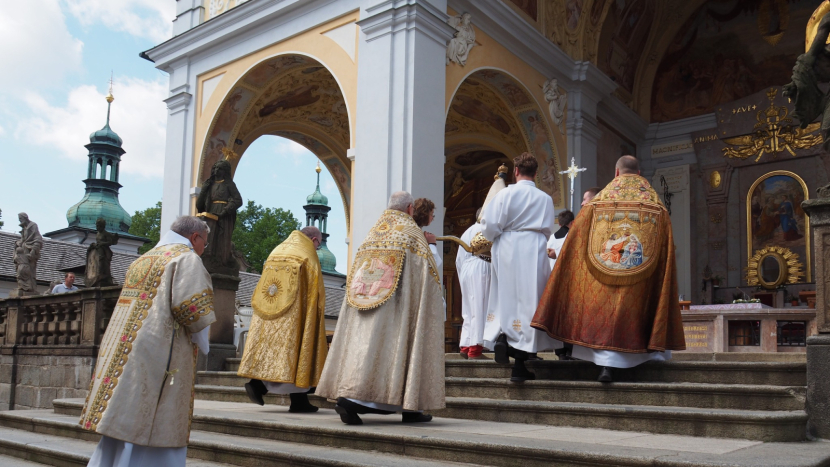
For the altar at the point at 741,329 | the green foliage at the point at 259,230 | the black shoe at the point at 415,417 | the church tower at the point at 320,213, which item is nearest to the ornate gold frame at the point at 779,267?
the altar at the point at 741,329

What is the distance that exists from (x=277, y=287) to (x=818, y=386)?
4353mm

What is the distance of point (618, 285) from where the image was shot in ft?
19.4

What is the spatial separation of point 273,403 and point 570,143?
417 inches

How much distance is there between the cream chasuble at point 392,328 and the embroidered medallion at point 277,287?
115 centimetres

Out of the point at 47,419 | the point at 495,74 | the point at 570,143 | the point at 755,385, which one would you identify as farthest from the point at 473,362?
the point at 570,143

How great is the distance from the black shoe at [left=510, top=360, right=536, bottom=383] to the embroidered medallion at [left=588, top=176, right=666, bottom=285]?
91 cm

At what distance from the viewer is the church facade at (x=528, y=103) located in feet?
41.5

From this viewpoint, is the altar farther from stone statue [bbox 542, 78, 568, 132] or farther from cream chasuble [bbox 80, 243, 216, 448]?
cream chasuble [bbox 80, 243, 216, 448]

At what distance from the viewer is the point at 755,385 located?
5148mm

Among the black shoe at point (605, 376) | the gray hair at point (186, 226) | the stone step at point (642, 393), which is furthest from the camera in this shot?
the black shoe at point (605, 376)

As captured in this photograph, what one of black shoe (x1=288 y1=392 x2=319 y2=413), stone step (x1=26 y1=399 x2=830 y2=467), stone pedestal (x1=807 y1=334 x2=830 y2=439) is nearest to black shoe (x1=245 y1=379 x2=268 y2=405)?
black shoe (x1=288 y1=392 x2=319 y2=413)

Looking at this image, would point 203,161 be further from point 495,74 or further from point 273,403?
point 273,403

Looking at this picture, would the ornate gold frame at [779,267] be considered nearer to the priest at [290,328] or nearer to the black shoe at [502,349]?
the black shoe at [502,349]

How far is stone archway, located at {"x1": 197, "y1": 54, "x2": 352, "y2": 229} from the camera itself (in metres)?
15.6
